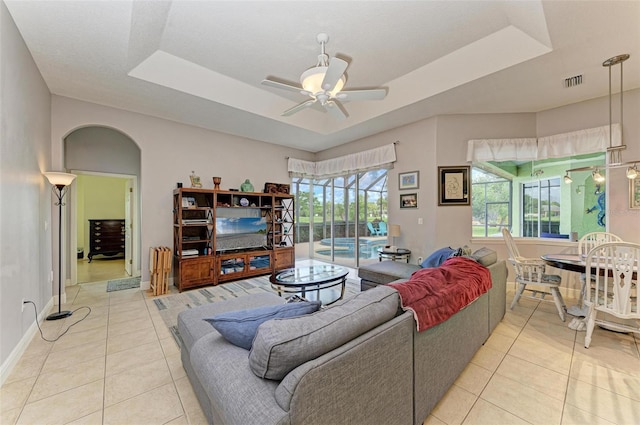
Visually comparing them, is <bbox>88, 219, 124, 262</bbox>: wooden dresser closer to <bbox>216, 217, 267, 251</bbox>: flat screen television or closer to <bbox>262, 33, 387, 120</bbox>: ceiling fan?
<bbox>216, 217, 267, 251</bbox>: flat screen television

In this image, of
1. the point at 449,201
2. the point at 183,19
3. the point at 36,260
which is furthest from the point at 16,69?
the point at 449,201

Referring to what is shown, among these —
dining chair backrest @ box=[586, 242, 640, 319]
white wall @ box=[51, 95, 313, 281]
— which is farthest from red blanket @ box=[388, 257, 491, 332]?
white wall @ box=[51, 95, 313, 281]

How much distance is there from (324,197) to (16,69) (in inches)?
215

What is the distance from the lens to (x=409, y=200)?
4.88 m

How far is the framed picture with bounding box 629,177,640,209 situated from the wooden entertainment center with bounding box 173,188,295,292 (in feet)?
17.8

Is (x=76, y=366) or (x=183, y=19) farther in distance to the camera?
(x=183, y=19)

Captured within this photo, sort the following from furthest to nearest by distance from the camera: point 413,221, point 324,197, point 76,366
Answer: point 324,197, point 413,221, point 76,366

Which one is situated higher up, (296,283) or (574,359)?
(296,283)

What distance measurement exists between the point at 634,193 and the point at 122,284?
8.03m

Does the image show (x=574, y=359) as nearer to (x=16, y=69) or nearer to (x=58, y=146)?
(x=16, y=69)

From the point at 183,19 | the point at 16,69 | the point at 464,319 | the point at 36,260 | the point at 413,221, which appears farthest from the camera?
the point at 413,221

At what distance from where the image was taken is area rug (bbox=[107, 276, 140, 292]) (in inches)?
169

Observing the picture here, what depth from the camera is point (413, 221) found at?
4.83 meters

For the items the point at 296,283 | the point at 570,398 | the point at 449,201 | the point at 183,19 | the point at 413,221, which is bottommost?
the point at 570,398
